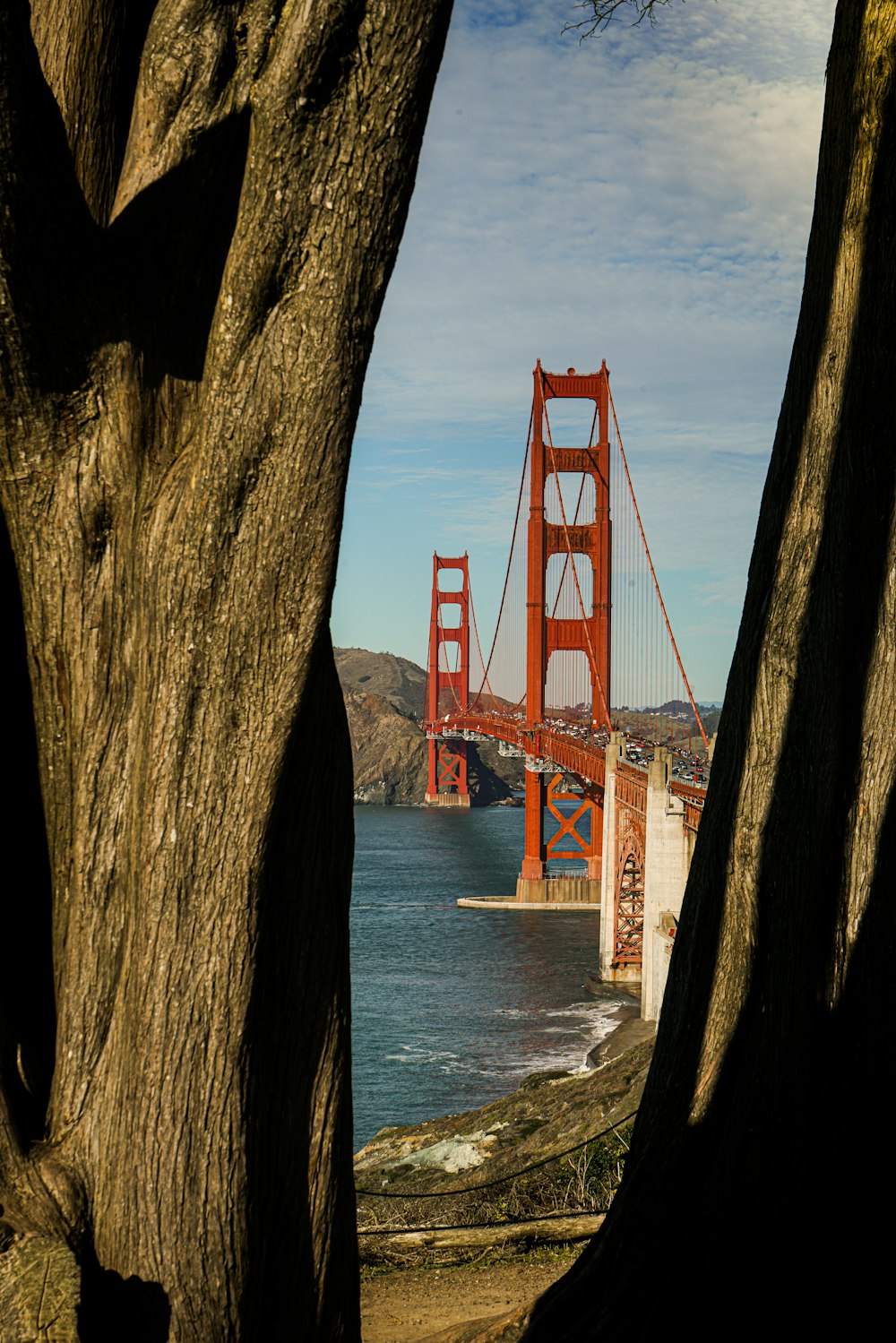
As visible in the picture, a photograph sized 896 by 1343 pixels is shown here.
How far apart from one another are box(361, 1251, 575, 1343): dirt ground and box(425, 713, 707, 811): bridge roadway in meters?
12.3

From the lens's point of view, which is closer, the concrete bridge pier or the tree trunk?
Result: the tree trunk

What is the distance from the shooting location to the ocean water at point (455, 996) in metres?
16.9

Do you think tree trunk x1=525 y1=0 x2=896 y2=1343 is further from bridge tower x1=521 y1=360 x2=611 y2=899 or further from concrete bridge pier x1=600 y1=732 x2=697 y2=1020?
bridge tower x1=521 y1=360 x2=611 y2=899

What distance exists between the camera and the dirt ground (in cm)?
400

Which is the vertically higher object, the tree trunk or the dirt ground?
the tree trunk

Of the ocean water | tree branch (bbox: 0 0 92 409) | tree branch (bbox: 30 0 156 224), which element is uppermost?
tree branch (bbox: 30 0 156 224)

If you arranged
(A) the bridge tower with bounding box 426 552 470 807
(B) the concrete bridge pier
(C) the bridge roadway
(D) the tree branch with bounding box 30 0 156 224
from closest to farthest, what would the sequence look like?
(D) the tree branch with bounding box 30 0 156 224 < (B) the concrete bridge pier < (C) the bridge roadway < (A) the bridge tower with bounding box 426 552 470 807

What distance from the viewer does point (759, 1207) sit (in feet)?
8.29

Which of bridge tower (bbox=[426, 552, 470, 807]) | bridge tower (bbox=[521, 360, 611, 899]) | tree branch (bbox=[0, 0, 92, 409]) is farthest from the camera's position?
bridge tower (bbox=[426, 552, 470, 807])

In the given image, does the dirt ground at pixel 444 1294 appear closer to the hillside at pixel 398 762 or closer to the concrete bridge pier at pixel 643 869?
the concrete bridge pier at pixel 643 869

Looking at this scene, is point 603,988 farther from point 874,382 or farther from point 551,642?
point 874,382

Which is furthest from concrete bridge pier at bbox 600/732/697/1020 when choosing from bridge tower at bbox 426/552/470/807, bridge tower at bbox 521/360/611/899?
bridge tower at bbox 426/552/470/807

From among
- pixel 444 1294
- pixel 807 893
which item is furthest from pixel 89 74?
pixel 444 1294

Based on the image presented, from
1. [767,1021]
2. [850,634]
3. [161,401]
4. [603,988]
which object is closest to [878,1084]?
[767,1021]
